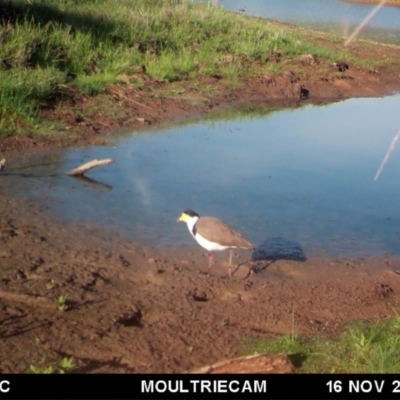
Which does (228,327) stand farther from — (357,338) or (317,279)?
(317,279)

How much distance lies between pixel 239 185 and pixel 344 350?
184 inches

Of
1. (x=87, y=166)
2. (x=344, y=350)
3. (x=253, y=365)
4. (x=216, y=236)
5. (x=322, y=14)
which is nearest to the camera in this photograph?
(x=253, y=365)

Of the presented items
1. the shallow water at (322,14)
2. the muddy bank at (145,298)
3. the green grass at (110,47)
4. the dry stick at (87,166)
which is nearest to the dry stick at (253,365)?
the muddy bank at (145,298)

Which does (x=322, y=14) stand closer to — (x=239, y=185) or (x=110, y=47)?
(x=110, y=47)

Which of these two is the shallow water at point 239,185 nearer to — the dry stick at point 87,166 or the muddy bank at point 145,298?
the dry stick at point 87,166

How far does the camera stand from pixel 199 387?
16.2ft

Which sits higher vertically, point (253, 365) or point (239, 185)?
point (253, 365)

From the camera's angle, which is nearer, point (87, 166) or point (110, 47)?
point (87, 166)

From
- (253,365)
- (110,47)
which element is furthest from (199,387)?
(110,47)

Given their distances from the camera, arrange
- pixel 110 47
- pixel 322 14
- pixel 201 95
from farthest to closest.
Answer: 1. pixel 322 14
2. pixel 110 47
3. pixel 201 95

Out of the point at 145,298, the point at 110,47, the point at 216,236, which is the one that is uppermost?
the point at 216,236

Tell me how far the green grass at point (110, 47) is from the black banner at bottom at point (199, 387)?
6646mm

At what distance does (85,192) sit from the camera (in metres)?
9.40

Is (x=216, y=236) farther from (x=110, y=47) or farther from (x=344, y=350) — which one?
(x=110, y=47)
